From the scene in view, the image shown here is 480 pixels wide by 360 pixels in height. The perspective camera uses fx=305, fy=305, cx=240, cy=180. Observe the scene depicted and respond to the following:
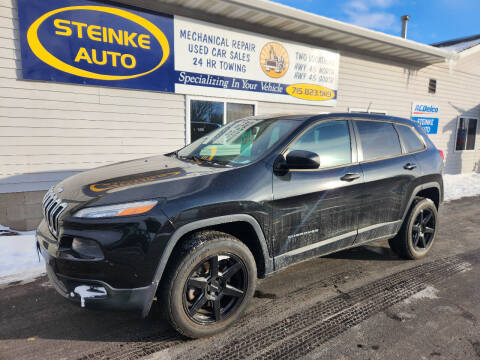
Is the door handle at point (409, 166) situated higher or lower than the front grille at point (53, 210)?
higher

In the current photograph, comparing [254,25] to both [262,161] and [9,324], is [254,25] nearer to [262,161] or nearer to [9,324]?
[262,161]

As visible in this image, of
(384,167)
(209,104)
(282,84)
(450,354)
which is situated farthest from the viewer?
(282,84)

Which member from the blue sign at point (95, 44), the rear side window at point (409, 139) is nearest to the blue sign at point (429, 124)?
the rear side window at point (409, 139)

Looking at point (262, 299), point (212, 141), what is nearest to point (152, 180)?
point (212, 141)

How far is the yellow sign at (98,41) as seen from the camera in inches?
203

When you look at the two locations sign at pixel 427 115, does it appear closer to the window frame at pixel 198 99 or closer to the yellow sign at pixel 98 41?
the window frame at pixel 198 99

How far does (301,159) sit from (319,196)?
0.46 m

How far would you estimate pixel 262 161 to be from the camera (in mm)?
2613

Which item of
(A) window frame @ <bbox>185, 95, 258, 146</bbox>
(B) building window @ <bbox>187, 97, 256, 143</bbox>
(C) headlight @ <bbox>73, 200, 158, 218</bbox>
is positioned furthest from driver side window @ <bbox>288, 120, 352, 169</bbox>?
(B) building window @ <bbox>187, 97, 256, 143</bbox>

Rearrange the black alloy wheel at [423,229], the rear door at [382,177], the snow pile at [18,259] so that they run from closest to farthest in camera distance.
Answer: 1. the rear door at [382,177]
2. the snow pile at [18,259]
3. the black alloy wheel at [423,229]

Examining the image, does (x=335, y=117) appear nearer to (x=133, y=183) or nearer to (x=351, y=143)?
(x=351, y=143)

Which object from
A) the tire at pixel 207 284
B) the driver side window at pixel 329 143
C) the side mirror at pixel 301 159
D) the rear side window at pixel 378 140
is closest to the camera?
the tire at pixel 207 284

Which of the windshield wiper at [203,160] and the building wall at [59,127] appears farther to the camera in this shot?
the building wall at [59,127]

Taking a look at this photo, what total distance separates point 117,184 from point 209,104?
4.86 metres
